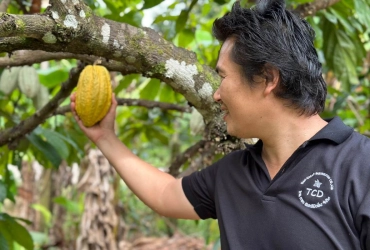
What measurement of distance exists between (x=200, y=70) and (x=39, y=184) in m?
4.83

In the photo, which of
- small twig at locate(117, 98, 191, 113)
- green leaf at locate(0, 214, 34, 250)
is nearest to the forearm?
small twig at locate(117, 98, 191, 113)

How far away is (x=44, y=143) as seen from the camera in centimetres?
236

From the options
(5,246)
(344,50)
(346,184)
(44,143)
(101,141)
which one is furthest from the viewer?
(344,50)

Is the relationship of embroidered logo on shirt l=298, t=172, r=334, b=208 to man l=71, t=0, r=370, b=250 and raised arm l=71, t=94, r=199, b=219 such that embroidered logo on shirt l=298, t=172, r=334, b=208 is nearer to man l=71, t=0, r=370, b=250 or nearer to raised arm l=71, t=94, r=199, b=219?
man l=71, t=0, r=370, b=250

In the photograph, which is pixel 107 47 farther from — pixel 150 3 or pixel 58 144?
pixel 58 144

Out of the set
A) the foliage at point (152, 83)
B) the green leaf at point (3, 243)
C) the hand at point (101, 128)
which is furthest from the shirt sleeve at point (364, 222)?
the green leaf at point (3, 243)

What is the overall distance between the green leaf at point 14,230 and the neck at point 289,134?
1190 millimetres

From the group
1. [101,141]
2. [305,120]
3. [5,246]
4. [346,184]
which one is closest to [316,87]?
[305,120]

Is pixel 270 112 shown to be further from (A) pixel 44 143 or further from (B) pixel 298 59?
(A) pixel 44 143

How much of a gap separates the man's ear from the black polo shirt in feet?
0.54

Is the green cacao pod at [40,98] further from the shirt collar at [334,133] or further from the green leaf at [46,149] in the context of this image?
the shirt collar at [334,133]

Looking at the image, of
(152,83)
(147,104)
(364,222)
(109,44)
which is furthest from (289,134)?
(152,83)

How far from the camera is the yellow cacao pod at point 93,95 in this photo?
1.79 m

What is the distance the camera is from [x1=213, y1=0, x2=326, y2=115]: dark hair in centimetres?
140
